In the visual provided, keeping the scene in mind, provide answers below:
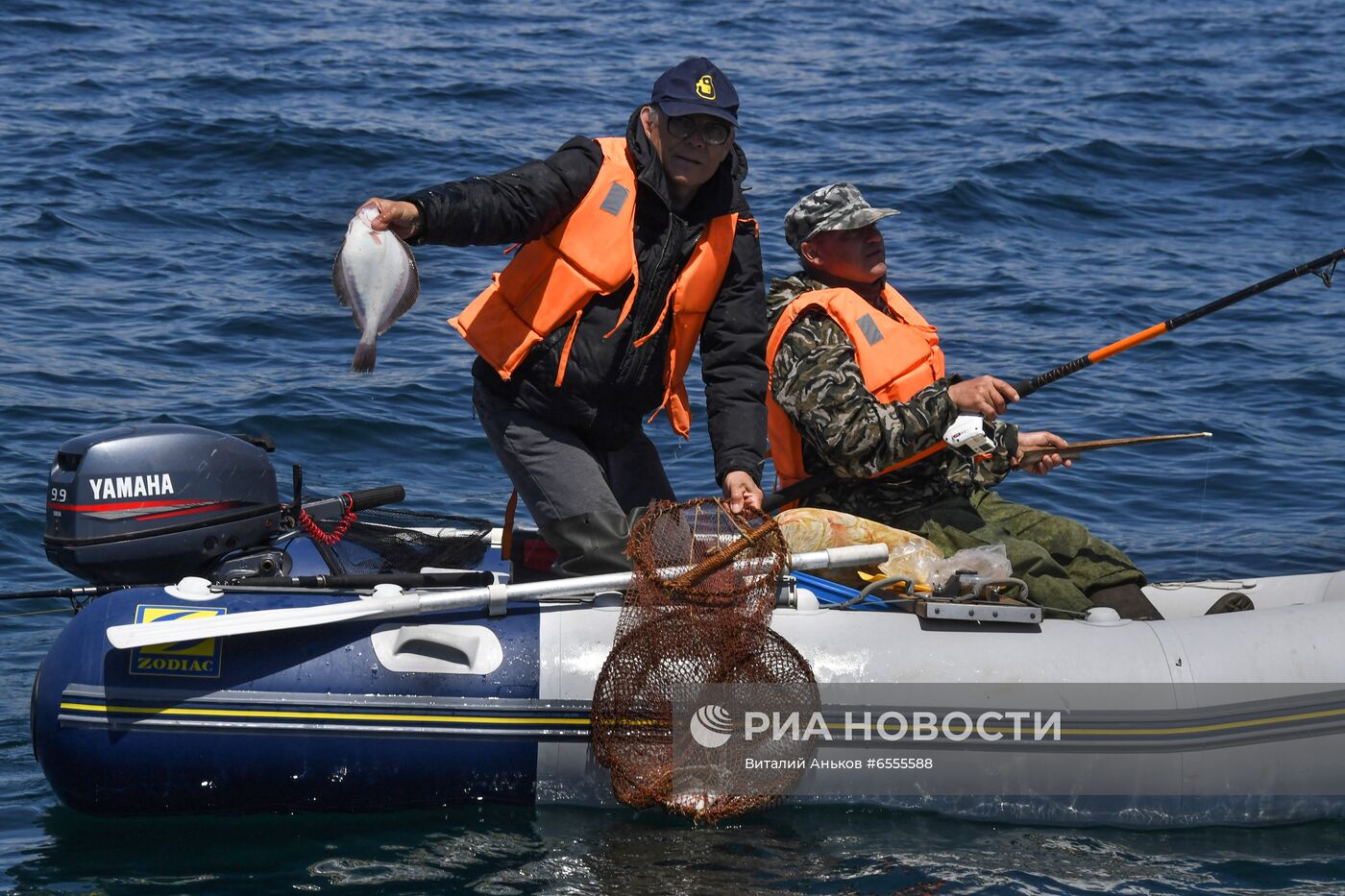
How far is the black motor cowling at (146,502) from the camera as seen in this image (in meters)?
4.36

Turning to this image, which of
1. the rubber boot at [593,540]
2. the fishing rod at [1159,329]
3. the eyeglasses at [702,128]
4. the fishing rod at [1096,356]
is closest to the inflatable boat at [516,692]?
the rubber boot at [593,540]

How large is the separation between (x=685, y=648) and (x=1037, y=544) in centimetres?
119

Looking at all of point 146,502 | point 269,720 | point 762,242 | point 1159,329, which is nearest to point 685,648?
point 269,720

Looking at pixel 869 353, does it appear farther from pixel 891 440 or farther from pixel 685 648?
pixel 685 648

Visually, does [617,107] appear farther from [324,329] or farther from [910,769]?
[910,769]

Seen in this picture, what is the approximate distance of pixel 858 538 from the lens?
463 cm

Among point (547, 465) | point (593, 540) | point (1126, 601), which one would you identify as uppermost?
point (547, 465)

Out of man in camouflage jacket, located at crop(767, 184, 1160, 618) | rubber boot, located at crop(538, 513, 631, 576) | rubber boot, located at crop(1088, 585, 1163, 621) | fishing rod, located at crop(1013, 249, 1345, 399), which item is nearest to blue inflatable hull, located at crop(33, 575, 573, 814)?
rubber boot, located at crop(538, 513, 631, 576)

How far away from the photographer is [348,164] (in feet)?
37.1

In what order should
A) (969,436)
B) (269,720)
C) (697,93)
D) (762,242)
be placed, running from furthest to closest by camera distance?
(762,242)
(969,436)
(269,720)
(697,93)

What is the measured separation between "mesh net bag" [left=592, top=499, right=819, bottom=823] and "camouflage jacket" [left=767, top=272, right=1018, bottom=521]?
43 centimetres

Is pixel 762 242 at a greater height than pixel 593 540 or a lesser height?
greater

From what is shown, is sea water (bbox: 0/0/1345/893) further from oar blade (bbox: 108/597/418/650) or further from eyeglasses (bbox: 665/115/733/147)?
eyeglasses (bbox: 665/115/733/147)

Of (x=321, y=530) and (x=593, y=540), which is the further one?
(x=321, y=530)
